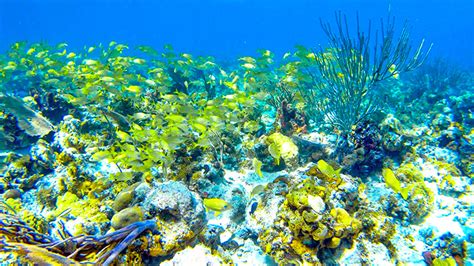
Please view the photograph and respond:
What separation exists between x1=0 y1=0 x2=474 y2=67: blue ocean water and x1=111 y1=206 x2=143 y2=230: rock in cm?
6530

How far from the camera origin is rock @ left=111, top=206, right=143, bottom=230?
3501 mm

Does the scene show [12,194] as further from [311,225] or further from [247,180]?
[311,225]

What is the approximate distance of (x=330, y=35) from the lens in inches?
272

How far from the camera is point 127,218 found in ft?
11.6

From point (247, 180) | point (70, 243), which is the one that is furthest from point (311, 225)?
point (70, 243)

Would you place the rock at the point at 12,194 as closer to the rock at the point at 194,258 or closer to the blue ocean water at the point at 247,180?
the blue ocean water at the point at 247,180

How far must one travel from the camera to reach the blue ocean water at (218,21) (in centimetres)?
8756

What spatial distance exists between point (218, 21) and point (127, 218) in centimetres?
17900

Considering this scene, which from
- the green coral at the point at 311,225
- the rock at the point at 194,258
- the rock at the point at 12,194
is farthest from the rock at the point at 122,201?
the rock at the point at 12,194

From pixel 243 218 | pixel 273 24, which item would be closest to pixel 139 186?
pixel 243 218

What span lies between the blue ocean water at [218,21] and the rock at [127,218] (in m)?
65.3

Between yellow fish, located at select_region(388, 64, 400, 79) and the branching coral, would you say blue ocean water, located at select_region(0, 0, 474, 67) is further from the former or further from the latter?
the branching coral

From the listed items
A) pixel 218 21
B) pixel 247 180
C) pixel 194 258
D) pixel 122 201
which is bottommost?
pixel 194 258

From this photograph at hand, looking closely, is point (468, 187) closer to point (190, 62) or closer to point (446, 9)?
point (190, 62)
